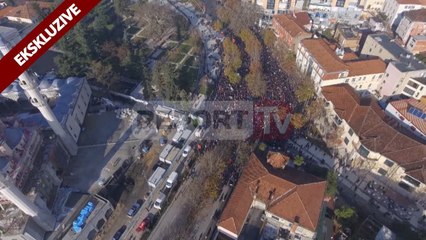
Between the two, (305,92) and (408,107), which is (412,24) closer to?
(408,107)

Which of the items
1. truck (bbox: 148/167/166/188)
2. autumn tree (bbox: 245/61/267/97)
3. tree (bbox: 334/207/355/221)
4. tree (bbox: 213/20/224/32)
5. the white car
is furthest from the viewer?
tree (bbox: 213/20/224/32)

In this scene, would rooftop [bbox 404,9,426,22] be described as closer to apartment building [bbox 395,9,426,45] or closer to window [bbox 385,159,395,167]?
apartment building [bbox 395,9,426,45]

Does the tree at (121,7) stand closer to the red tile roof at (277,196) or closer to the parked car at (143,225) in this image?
the red tile roof at (277,196)

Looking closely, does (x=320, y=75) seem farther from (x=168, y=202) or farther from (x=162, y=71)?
(x=168, y=202)

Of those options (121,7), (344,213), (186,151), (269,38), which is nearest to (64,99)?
(186,151)

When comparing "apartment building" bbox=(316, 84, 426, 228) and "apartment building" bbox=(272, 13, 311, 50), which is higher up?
"apartment building" bbox=(272, 13, 311, 50)

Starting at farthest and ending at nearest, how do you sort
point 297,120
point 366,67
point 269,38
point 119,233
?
point 269,38 < point 366,67 < point 297,120 < point 119,233

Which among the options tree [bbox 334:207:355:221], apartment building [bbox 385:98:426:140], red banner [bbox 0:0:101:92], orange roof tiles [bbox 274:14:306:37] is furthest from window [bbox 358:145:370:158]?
red banner [bbox 0:0:101:92]
